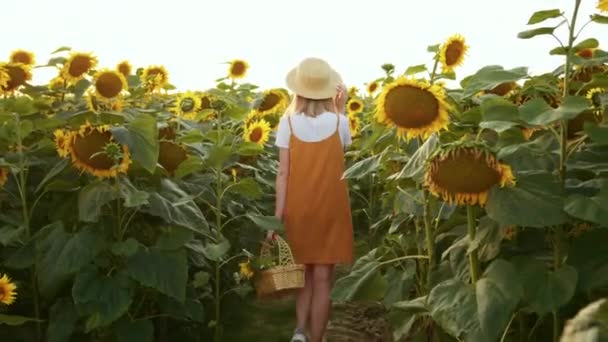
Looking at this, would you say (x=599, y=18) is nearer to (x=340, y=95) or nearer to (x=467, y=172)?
(x=467, y=172)

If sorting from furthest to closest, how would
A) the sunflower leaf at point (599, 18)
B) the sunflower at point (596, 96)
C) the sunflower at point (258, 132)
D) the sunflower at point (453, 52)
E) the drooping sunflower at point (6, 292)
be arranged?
the sunflower at point (258, 132) → the sunflower at point (453, 52) → the drooping sunflower at point (6, 292) → the sunflower at point (596, 96) → the sunflower leaf at point (599, 18)

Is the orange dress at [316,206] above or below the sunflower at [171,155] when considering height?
below

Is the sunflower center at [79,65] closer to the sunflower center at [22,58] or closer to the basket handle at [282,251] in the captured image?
the sunflower center at [22,58]

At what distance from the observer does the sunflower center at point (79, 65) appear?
441 centimetres

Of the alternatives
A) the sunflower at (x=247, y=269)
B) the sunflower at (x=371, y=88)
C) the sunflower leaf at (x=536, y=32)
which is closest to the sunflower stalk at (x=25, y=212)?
the sunflower at (x=247, y=269)

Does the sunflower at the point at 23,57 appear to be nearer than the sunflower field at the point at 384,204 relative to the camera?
No

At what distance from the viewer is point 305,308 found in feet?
15.6

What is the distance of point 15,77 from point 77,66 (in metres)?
0.34

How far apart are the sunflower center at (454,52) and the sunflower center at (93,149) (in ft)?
5.45

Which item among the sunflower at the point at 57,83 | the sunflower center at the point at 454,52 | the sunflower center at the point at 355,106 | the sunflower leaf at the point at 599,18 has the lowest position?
the sunflower center at the point at 355,106

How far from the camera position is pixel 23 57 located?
4.88 m

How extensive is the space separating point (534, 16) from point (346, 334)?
3064mm

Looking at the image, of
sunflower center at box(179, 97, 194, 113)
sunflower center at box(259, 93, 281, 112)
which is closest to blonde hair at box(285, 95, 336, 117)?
sunflower center at box(179, 97, 194, 113)

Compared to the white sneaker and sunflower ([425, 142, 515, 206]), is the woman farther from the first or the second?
sunflower ([425, 142, 515, 206])
